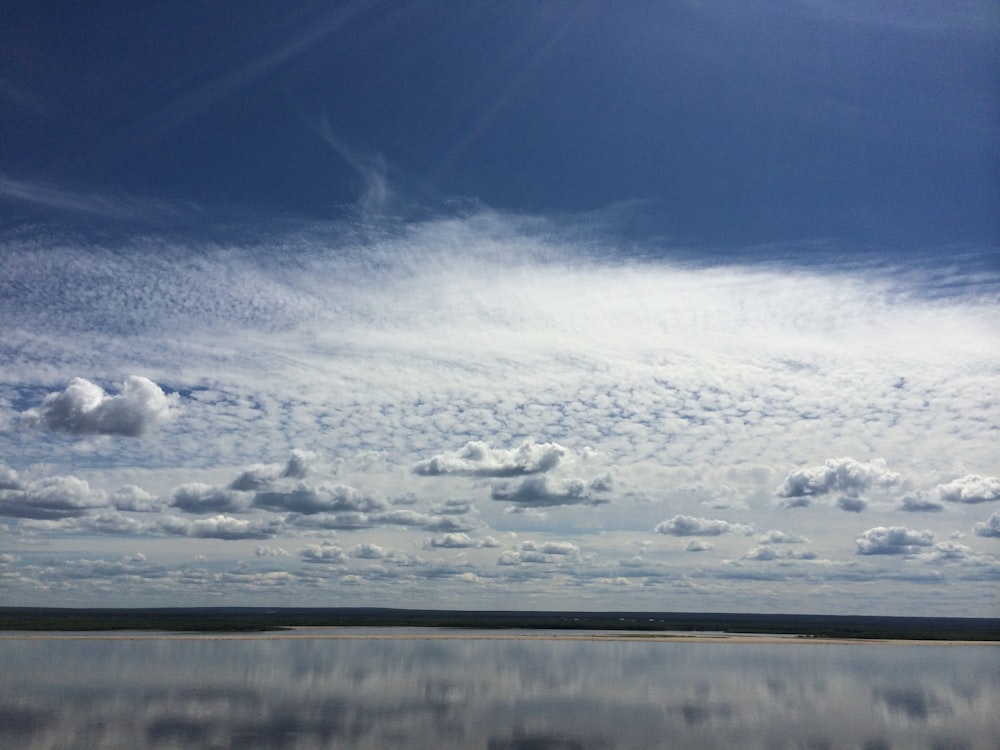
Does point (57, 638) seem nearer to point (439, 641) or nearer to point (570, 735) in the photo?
point (439, 641)

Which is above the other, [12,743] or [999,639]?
[999,639]

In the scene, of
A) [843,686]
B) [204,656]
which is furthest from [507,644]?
[843,686]

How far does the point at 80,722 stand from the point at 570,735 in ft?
81.9

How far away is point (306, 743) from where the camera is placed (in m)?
36.1

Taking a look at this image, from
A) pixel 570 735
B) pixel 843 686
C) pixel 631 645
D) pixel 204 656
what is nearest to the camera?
pixel 570 735

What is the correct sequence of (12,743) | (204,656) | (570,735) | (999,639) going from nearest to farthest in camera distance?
(12,743), (570,735), (204,656), (999,639)

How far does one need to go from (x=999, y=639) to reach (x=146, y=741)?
139901mm

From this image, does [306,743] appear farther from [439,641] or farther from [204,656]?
[439,641]

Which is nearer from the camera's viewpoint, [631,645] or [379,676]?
[379,676]

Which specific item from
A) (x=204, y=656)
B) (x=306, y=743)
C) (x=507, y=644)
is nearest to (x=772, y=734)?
(x=306, y=743)

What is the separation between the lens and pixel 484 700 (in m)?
49.3

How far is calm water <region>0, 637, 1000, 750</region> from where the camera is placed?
3812cm

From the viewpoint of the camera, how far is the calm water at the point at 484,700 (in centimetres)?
3812

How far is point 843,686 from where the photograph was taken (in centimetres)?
5978
